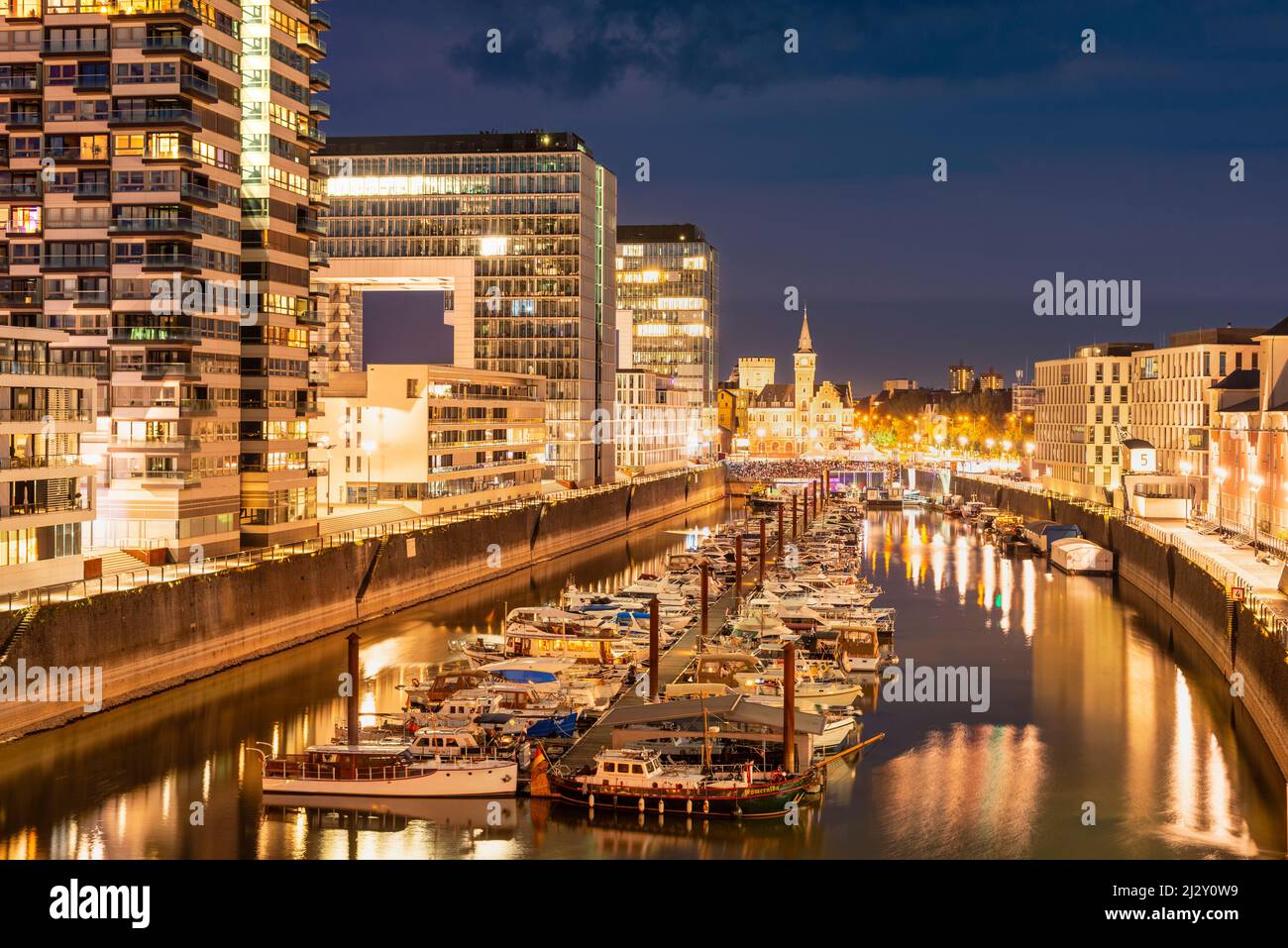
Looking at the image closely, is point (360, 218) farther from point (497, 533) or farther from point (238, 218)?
point (238, 218)

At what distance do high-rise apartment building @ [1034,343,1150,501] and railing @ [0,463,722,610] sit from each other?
7229 cm

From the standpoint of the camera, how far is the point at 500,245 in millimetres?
170125

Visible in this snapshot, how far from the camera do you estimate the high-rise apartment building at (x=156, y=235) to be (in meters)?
77.6

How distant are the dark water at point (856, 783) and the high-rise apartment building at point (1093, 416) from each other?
3130 inches

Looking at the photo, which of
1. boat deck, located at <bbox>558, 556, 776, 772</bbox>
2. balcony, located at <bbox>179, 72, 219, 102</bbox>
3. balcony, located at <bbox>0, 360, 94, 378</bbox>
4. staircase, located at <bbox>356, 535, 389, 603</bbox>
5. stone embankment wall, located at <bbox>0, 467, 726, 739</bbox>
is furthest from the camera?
staircase, located at <bbox>356, 535, 389, 603</bbox>

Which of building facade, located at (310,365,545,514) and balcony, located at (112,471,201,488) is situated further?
building facade, located at (310,365,545,514)

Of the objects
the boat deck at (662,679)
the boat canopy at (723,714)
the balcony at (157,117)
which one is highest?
the balcony at (157,117)

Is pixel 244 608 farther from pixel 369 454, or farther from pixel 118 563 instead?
pixel 369 454

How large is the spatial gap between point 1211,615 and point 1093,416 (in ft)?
286

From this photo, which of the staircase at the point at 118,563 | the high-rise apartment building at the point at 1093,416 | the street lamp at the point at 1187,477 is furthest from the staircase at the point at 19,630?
the high-rise apartment building at the point at 1093,416

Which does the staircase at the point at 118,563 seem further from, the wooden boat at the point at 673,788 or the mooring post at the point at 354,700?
the wooden boat at the point at 673,788

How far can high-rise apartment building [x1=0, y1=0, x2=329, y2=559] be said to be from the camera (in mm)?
77625

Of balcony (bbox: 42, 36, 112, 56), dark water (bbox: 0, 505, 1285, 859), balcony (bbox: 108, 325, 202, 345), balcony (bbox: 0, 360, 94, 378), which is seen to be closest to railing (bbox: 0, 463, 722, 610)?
dark water (bbox: 0, 505, 1285, 859)

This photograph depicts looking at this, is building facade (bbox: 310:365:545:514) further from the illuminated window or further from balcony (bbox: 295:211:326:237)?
the illuminated window
